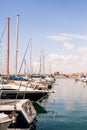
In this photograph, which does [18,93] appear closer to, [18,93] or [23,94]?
[18,93]

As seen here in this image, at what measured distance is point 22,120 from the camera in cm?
2170

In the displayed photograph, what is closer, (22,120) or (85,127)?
(22,120)

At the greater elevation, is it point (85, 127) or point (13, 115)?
point (13, 115)

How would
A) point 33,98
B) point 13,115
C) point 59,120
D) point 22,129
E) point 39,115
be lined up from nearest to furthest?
1. point 13,115
2. point 22,129
3. point 59,120
4. point 39,115
5. point 33,98

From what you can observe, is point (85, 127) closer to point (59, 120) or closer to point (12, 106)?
point (59, 120)

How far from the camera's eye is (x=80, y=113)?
36750mm

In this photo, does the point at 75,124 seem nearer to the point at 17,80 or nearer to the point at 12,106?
the point at 12,106

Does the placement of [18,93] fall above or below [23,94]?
above

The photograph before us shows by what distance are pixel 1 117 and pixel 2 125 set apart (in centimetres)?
56

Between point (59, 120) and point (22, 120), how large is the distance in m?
9.77

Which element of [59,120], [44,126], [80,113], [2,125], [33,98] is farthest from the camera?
[33,98]


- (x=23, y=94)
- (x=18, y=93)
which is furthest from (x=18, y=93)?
(x=23, y=94)

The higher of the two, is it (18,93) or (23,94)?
(18,93)

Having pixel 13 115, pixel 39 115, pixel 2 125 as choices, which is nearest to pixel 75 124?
pixel 39 115
